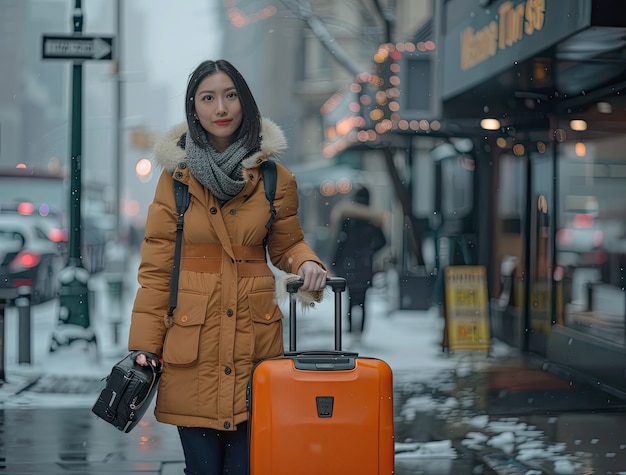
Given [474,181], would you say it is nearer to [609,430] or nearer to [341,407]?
[609,430]

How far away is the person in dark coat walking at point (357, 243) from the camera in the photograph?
9.38 metres

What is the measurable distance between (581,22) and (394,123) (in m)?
3.95

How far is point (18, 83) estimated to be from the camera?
10.8 m

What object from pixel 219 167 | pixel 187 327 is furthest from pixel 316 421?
pixel 219 167

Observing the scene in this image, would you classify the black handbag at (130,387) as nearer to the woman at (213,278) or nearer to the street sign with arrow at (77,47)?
the woman at (213,278)

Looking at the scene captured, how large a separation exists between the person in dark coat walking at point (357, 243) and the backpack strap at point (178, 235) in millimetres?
5968

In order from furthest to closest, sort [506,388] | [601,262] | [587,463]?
[601,262] → [506,388] → [587,463]

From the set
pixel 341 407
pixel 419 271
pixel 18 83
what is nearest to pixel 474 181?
pixel 419 271

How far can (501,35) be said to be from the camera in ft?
24.5

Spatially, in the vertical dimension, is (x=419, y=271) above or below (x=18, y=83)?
below

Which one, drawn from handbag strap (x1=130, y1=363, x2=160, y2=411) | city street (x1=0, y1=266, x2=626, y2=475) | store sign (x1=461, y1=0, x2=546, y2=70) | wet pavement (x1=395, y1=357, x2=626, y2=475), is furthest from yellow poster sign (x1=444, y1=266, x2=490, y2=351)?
handbag strap (x1=130, y1=363, x2=160, y2=411)

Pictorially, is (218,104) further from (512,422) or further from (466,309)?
(466,309)

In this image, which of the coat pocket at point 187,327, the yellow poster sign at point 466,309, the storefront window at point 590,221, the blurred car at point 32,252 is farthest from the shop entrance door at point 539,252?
the coat pocket at point 187,327

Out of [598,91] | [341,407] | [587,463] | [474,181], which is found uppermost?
[598,91]
